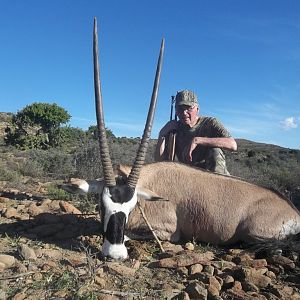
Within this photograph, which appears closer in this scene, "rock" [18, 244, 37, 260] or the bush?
"rock" [18, 244, 37, 260]

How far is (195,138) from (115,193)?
215cm

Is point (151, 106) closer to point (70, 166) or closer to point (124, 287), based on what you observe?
point (124, 287)

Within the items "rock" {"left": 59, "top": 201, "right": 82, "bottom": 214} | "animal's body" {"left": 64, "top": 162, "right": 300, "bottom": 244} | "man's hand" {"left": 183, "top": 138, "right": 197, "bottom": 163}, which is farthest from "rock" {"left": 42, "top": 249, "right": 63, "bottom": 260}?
"man's hand" {"left": 183, "top": 138, "right": 197, "bottom": 163}

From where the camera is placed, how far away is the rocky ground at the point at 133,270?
10.5 ft

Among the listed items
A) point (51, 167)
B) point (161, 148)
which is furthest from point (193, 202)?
point (51, 167)

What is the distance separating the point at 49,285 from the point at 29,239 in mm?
1565

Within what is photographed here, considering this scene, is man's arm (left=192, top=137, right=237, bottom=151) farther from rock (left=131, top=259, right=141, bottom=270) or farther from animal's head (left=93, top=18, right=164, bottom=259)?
rock (left=131, top=259, right=141, bottom=270)

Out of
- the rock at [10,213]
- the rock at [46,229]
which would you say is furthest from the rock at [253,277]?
the rock at [10,213]

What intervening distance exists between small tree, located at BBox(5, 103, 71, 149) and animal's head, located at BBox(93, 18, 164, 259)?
591 inches

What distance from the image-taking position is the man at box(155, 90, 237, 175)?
250 inches

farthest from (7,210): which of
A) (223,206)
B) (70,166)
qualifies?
(70,166)

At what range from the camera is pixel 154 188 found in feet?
17.4

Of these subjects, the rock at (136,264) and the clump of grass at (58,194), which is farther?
the clump of grass at (58,194)

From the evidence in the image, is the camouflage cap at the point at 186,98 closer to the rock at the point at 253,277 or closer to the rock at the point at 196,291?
the rock at the point at 253,277
